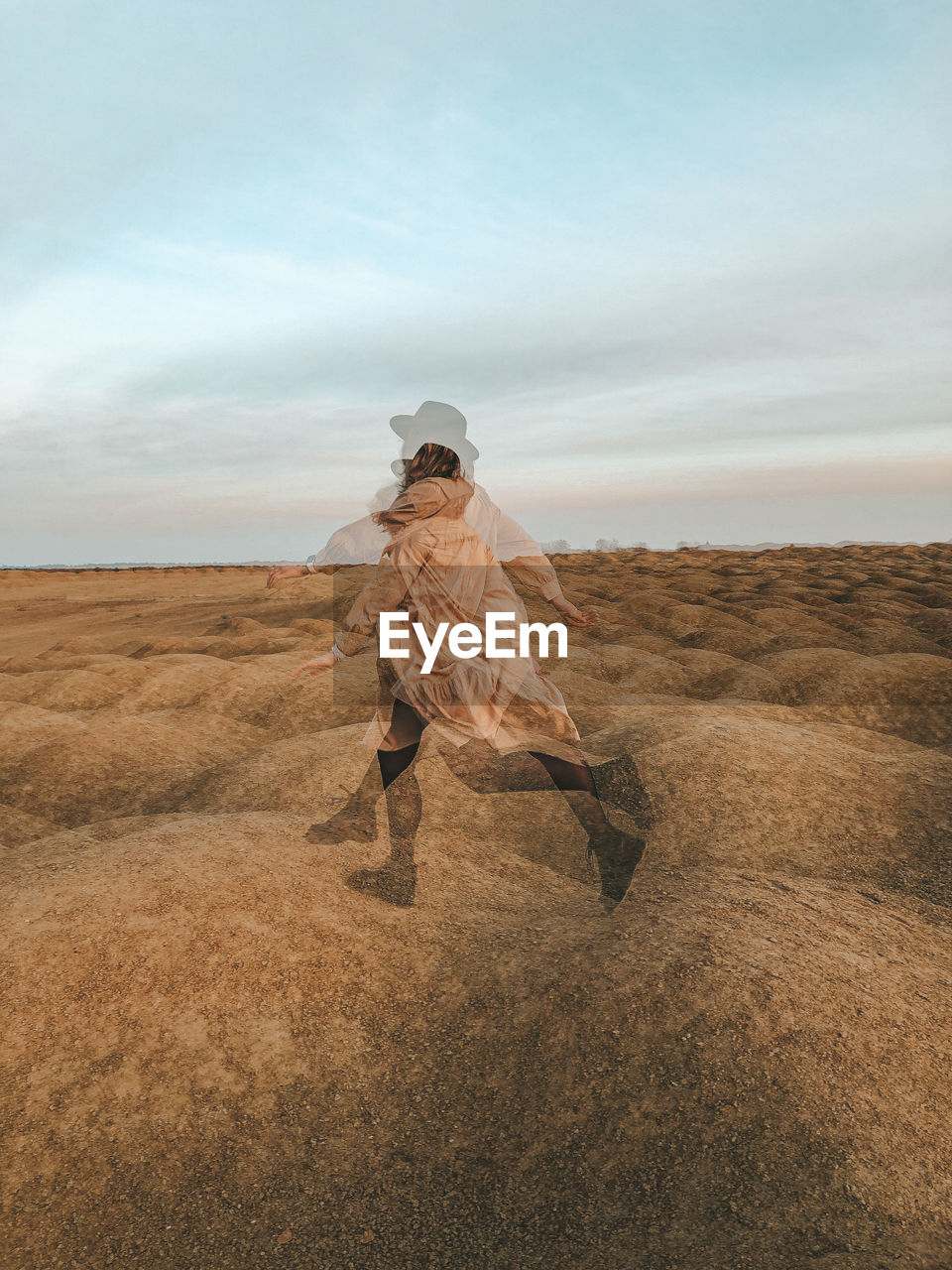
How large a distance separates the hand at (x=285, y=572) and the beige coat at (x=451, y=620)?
1.32ft

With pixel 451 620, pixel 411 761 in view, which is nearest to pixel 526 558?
→ pixel 451 620

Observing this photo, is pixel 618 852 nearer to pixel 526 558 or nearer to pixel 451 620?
pixel 451 620

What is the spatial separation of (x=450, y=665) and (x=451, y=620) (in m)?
0.28

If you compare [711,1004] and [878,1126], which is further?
[711,1004]

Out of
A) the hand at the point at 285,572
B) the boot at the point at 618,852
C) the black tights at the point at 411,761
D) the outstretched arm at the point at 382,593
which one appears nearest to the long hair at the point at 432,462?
the outstretched arm at the point at 382,593

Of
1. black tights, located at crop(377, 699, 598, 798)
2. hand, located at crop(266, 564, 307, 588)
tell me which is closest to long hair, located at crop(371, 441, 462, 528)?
hand, located at crop(266, 564, 307, 588)

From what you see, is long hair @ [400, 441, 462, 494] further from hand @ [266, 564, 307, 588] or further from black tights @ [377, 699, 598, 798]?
black tights @ [377, 699, 598, 798]

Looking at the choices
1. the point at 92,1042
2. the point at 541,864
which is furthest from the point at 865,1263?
the point at 541,864

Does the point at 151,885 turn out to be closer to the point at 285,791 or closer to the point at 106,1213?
the point at 106,1213

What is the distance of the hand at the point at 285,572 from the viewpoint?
17.0ft

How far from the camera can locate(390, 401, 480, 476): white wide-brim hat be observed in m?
5.16

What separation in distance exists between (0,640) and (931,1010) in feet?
132

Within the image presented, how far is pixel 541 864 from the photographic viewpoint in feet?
28.0

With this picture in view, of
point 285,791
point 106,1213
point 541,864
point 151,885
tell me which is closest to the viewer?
point 106,1213
